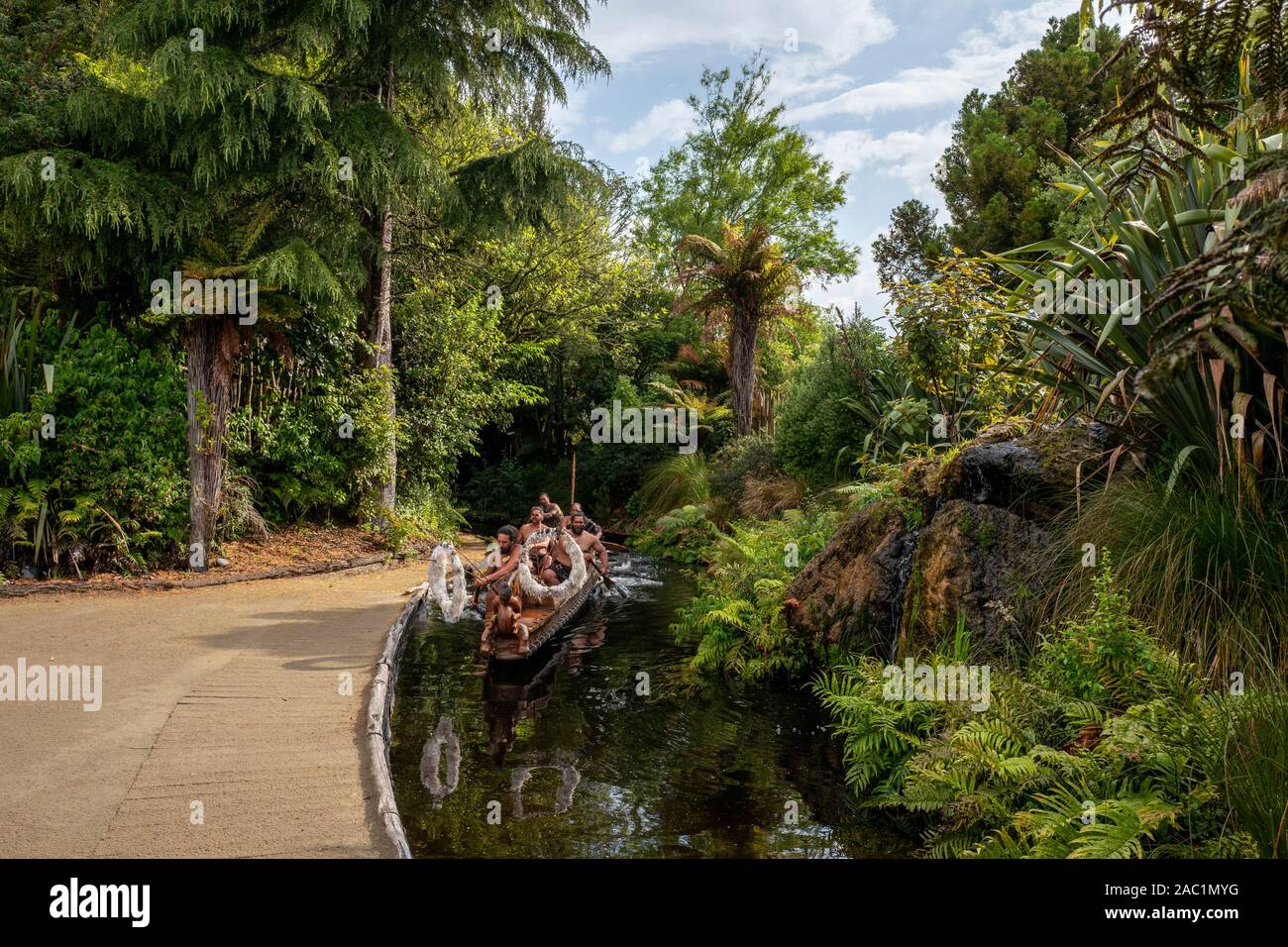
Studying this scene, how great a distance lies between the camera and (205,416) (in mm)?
12430

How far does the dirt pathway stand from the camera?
4.57 m

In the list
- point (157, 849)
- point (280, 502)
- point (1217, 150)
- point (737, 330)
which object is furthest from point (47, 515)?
point (737, 330)

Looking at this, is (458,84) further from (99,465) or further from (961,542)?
(961,542)

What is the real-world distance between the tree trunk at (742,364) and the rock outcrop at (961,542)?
42.6 ft

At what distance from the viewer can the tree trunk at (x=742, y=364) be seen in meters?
21.8

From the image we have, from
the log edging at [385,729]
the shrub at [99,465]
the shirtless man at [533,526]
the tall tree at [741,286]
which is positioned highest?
the tall tree at [741,286]

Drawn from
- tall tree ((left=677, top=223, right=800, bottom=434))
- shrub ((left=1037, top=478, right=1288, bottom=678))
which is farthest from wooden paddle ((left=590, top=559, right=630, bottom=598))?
shrub ((left=1037, top=478, right=1288, bottom=678))

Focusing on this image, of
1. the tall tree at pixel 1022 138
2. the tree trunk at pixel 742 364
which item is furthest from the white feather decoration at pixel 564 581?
the tall tree at pixel 1022 138

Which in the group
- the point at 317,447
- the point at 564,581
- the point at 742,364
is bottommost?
the point at 564,581

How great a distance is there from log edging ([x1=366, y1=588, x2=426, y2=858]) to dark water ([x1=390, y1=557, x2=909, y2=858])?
26 centimetres

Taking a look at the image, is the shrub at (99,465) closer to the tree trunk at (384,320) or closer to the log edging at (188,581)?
the log edging at (188,581)

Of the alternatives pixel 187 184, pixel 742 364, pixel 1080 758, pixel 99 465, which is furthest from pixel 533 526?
pixel 742 364

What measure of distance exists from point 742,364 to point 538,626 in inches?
529
